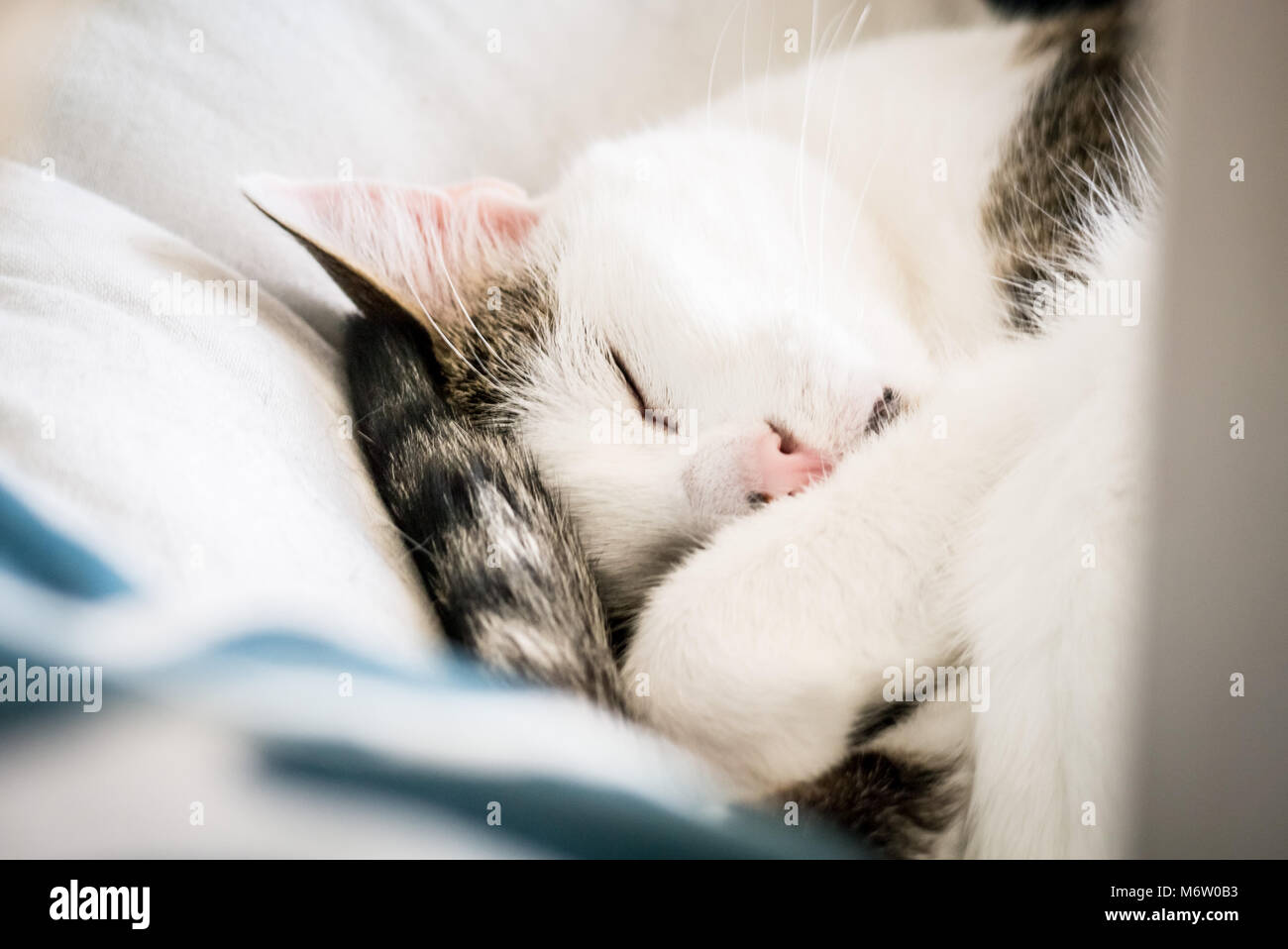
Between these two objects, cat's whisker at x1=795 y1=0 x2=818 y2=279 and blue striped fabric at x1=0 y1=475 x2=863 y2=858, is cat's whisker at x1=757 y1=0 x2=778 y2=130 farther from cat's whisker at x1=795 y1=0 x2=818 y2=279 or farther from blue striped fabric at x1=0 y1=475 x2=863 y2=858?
blue striped fabric at x1=0 y1=475 x2=863 y2=858

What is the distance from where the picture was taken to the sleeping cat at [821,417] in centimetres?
69

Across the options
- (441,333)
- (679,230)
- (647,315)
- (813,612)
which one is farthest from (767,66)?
(813,612)

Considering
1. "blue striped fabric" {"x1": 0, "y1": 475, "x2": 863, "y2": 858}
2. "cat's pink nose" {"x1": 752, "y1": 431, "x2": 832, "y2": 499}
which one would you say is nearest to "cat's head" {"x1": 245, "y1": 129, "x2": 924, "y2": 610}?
"cat's pink nose" {"x1": 752, "y1": 431, "x2": 832, "y2": 499}

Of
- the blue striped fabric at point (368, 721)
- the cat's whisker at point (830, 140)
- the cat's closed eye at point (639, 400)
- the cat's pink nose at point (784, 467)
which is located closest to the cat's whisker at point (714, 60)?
the cat's whisker at point (830, 140)

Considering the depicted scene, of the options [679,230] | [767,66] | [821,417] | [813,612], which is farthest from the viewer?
[767,66]

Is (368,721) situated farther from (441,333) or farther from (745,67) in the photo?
(745,67)

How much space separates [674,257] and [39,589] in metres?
0.60

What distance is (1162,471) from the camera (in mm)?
754

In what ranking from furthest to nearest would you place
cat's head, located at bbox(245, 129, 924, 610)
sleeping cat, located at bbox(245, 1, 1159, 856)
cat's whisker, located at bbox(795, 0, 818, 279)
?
cat's whisker, located at bbox(795, 0, 818, 279), cat's head, located at bbox(245, 129, 924, 610), sleeping cat, located at bbox(245, 1, 1159, 856)

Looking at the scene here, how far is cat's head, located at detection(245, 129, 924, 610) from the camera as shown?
2.67 feet

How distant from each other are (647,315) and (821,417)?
19 centimetres

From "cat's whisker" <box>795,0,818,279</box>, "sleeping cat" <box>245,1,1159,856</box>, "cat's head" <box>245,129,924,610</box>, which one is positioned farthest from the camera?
"cat's whisker" <box>795,0,818,279</box>

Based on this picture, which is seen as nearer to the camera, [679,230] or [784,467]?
[784,467]

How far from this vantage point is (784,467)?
2.59 ft
